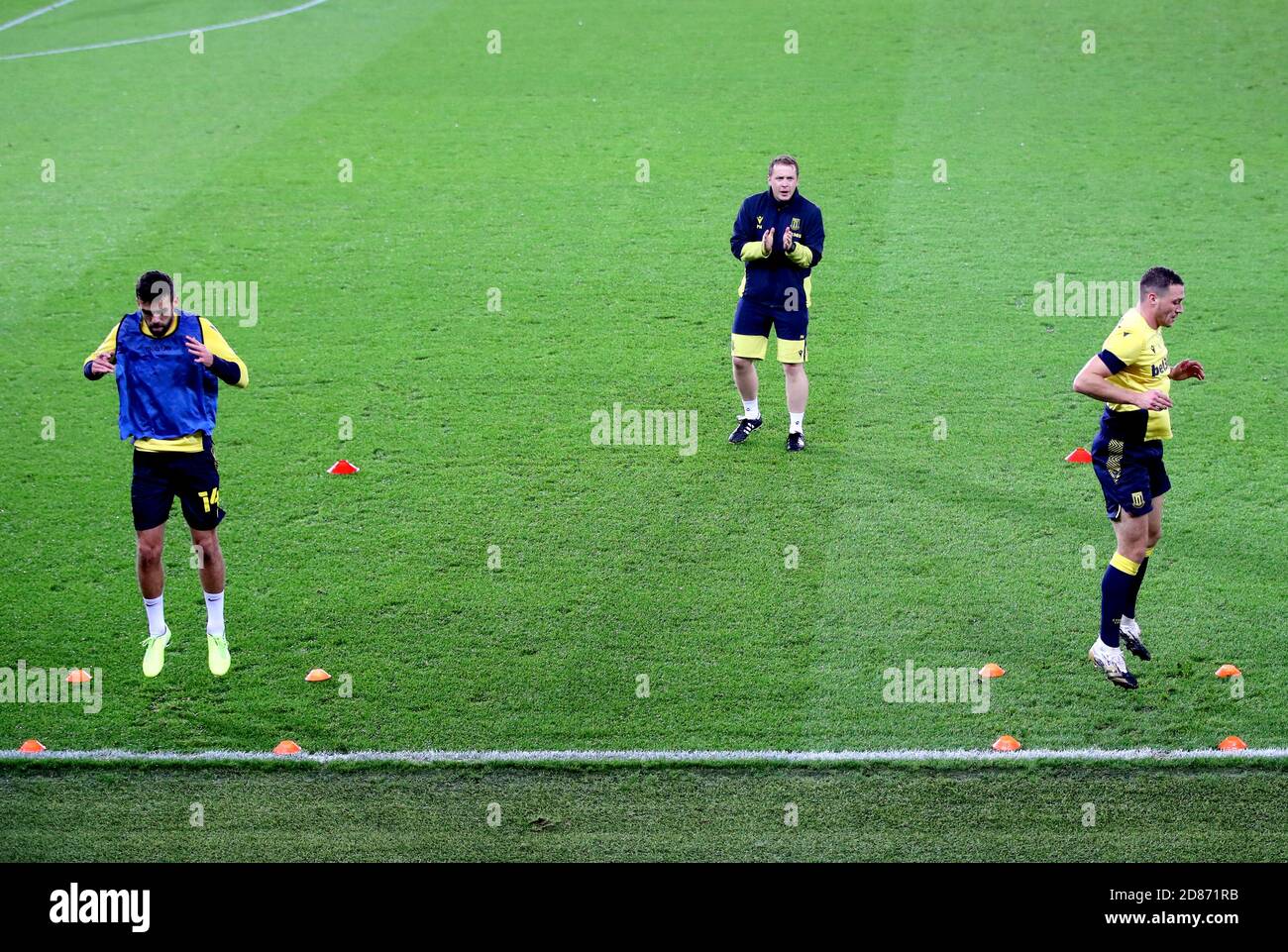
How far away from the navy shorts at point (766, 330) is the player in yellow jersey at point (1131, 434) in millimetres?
3293

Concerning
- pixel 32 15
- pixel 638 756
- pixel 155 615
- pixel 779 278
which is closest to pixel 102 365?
pixel 155 615

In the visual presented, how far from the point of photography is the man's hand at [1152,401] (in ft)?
26.0

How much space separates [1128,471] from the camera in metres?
8.27

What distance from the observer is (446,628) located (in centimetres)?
919

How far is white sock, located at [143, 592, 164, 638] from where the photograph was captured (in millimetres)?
8461

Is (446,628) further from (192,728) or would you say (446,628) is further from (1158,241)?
(1158,241)

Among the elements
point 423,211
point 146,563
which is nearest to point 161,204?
point 423,211

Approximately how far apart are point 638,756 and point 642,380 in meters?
5.62

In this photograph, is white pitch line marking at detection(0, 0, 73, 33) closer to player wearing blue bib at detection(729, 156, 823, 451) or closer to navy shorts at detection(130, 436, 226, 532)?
player wearing blue bib at detection(729, 156, 823, 451)

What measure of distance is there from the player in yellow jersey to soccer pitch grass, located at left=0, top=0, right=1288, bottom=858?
0.41 meters

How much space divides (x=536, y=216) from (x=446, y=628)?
890 centimetres
